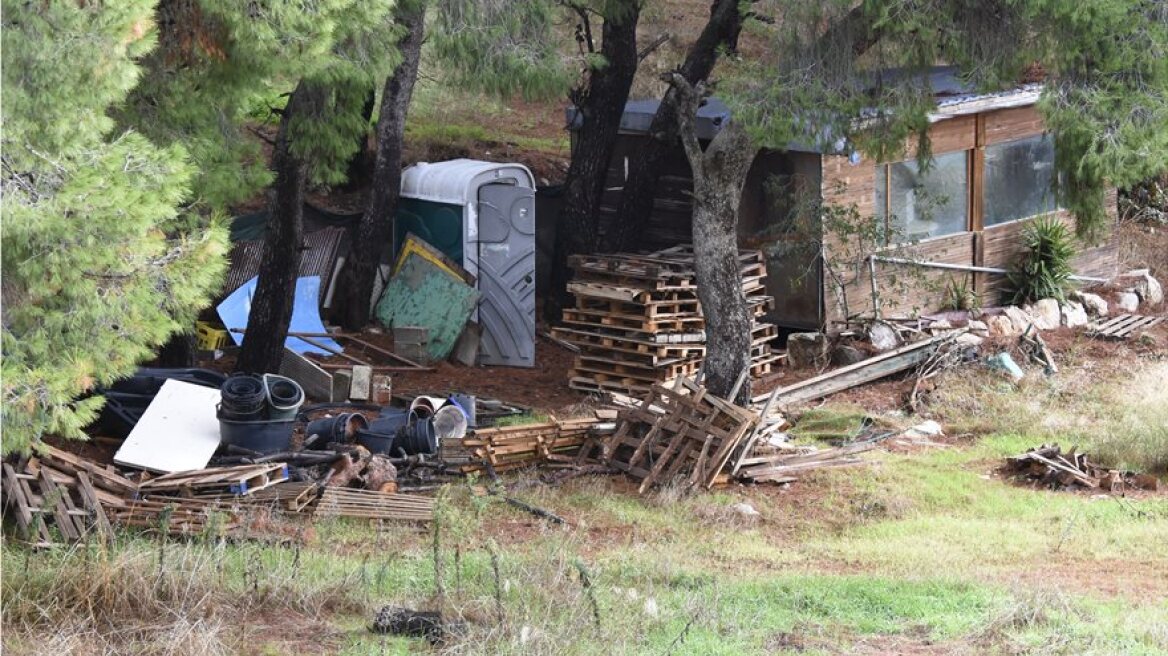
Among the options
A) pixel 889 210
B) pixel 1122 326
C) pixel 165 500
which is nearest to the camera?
pixel 165 500

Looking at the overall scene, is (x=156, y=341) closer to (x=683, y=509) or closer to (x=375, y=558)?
(x=375, y=558)

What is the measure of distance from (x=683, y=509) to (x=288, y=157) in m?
5.76

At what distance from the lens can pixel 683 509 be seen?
38.7 ft

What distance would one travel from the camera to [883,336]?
17.0 meters

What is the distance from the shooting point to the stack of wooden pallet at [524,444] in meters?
12.6

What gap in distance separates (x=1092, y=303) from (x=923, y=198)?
3401 mm

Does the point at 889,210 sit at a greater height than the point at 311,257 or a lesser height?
greater

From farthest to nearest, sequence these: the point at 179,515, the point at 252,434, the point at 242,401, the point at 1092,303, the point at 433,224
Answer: the point at 1092,303
the point at 433,224
the point at 252,434
the point at 242,401
the point at 179,515

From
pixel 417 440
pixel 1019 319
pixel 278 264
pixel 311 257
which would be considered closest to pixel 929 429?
pixel 1019 319

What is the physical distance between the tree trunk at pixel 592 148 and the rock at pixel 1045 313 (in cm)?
595

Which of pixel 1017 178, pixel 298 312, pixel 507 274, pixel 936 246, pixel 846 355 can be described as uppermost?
pixel 1017 178

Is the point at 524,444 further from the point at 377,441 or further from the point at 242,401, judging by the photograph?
the point at 242,401

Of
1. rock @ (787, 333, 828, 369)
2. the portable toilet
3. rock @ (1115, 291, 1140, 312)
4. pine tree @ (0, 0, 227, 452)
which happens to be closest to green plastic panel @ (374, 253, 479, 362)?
the portable toilet

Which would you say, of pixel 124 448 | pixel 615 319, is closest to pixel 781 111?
pixel 615 319
